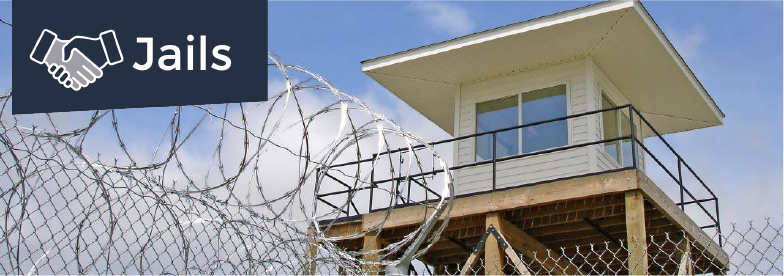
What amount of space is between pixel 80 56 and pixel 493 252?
7.07 m

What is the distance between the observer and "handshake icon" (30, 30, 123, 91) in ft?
14.7

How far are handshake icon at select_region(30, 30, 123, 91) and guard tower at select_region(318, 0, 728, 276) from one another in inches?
250

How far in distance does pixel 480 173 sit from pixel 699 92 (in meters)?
3.89

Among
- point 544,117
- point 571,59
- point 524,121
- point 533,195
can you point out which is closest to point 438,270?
point 524,121

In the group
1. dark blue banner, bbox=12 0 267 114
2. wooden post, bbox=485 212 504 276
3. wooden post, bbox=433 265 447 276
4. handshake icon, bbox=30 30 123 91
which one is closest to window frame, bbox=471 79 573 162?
wooden post, bbox=433 265 447 276

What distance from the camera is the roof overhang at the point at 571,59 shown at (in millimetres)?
12250

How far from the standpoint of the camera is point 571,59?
1302 centimetres

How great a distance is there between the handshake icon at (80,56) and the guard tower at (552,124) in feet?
20.8

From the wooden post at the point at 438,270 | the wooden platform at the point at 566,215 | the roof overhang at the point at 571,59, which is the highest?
the roof overhang at the point at 571,59

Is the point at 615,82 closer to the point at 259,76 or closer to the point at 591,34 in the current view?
the point at 591,34

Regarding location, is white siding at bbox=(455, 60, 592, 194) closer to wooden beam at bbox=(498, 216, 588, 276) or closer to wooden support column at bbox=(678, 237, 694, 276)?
wooden beam at bbox=(498, 216, 588, 276)

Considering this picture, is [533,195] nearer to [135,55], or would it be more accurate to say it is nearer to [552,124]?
[552,124]

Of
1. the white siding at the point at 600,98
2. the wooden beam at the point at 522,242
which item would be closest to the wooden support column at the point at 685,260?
the wooden beam at the point at 522,242

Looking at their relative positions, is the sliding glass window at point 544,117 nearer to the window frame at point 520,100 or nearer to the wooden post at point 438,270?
the window frame at point 520,100
